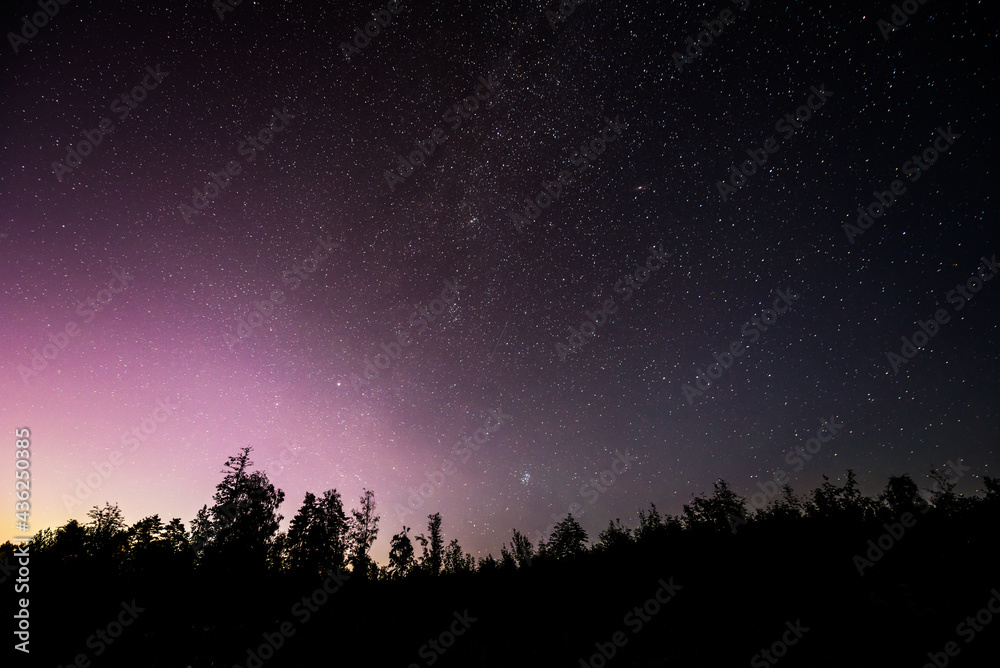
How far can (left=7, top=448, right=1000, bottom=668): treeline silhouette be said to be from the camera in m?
9.10

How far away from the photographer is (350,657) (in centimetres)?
1110

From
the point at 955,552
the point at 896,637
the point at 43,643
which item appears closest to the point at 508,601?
the point at 896,637

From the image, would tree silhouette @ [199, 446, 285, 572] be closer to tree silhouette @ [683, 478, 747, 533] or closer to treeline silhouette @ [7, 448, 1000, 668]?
Answer: treeline silhouette @ [7, 448, 1000, 668]

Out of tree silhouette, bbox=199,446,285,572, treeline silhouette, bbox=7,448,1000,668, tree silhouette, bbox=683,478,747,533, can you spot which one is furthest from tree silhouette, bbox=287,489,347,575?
tree silhouette, bbox=683,478,747,533

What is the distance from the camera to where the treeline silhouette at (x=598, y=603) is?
910 centimetres

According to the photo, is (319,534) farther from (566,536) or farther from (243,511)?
(566,536)

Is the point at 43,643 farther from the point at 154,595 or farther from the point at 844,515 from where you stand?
the point at 844,515

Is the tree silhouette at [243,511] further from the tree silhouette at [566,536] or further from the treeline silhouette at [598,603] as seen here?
the tree silhouette at [566,536]

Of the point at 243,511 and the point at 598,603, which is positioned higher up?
the point at 243,511

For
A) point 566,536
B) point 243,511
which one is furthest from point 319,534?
point 566,536

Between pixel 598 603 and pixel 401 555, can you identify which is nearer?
pixel 598 603

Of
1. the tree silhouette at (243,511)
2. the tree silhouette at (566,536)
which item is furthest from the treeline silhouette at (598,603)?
the tree silhouette at (566,536)

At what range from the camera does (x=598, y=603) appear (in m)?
12.0

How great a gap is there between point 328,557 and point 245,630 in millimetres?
37611
